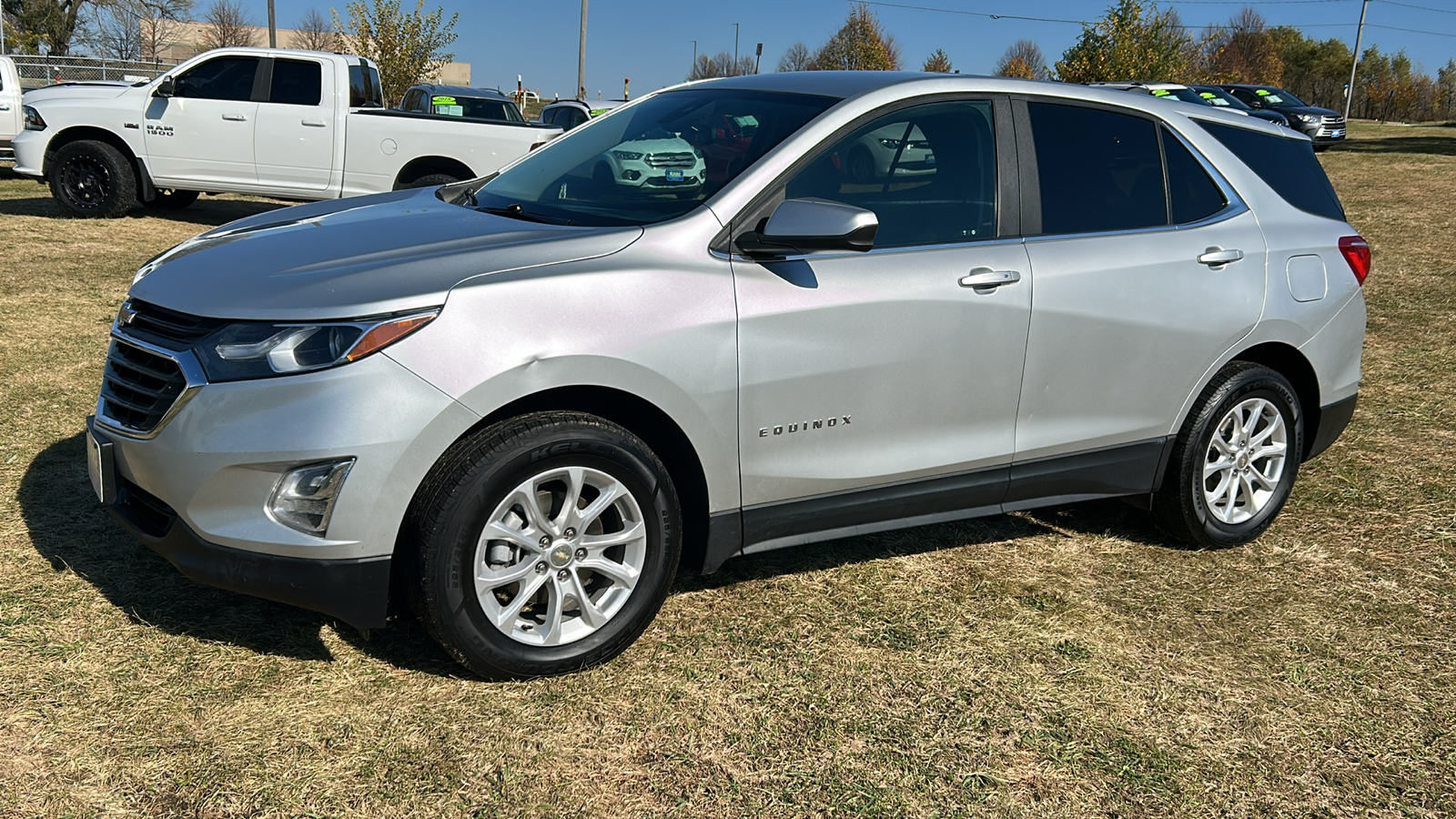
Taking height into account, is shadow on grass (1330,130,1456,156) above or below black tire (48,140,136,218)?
above

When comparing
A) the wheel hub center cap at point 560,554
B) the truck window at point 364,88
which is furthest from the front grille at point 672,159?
the truck window at point 364,88

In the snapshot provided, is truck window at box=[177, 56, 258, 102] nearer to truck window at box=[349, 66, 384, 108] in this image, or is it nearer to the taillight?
Answer: truck window at box=[349, 66, 384, 108]

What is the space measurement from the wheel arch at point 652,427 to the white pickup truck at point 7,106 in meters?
15.6

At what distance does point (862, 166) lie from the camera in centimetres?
381

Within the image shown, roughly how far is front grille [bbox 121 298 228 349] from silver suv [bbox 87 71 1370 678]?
1cm

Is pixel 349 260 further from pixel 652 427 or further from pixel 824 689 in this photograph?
pixel 824 689

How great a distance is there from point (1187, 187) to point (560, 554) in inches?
112

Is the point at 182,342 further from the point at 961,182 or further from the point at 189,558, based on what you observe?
the point at 961,182

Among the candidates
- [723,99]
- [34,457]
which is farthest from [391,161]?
[723,99]

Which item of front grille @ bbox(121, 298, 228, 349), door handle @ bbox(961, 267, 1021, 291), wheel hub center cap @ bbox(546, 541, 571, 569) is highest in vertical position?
door handle @ bbox(961, 267, 1021, 291)

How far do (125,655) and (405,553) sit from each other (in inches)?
40.5

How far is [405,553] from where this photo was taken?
319 cm

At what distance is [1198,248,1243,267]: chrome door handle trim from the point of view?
438 centimetres

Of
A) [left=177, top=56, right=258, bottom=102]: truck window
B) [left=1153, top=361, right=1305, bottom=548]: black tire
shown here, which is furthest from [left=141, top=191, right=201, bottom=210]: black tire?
[left=1153, top=361, right=1305, bottom=548]: black tire
